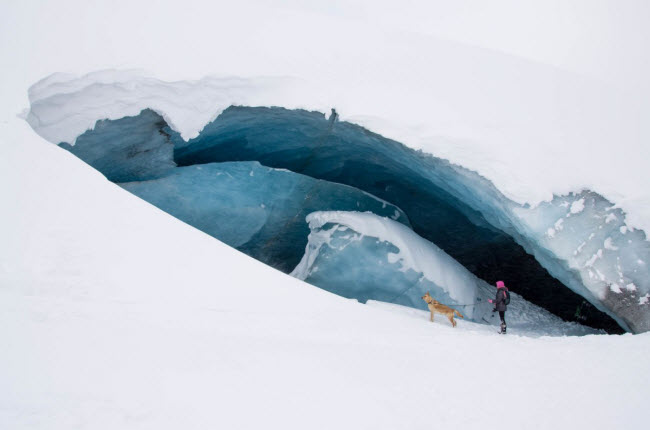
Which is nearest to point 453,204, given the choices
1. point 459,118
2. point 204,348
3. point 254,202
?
point 459,118

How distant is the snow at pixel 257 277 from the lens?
1354 millimetres

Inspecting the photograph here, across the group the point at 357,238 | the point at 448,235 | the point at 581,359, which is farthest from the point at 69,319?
the point at 448,235

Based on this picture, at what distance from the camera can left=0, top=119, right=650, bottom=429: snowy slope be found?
1294 mm

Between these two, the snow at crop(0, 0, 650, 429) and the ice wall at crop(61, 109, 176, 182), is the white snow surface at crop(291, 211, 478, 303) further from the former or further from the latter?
the ice wall at crop(61, 109, 176, 182)

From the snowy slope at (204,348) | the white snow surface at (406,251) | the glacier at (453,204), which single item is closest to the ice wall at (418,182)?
the glacier at (453,204)

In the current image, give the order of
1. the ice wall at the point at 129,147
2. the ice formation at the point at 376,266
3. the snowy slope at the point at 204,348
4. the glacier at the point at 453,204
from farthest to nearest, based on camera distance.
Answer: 1. the ice formation at the point at 376,266
2. the ice wall at the point at 129,147
3. the glacier at the point at 453,204
4. the snowy slope at the point at 204,348

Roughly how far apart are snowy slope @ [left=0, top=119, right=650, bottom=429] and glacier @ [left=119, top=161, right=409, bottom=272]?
65.1 inches

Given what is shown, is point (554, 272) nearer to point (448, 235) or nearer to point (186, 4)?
point (448, 235)

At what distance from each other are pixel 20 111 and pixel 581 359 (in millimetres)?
3322

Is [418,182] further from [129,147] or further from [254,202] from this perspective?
[129,147]

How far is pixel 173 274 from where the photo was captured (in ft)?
6.13

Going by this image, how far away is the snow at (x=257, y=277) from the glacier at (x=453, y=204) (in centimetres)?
15

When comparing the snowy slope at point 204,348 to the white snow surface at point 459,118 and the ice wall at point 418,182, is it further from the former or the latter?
the ice wall at point 418,182

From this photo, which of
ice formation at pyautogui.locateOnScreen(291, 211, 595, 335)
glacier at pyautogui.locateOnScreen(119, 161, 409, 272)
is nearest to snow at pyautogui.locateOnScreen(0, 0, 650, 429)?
ice formation at pyautogui.locateOnScreen(291, 211, 595, 335)
